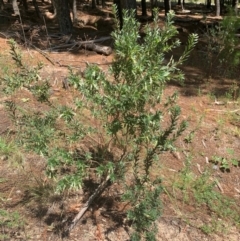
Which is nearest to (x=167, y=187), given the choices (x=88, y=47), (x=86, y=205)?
(x=86, y=205)

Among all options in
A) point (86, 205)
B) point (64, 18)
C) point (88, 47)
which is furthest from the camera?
point (64, 18)

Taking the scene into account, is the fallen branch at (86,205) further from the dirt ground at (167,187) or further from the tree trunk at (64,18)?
the tree trunk at (64,18)

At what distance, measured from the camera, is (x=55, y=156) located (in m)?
2.79

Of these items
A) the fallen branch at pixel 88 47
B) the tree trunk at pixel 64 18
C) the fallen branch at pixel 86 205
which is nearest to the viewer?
the fallen branch at pixel 86 205

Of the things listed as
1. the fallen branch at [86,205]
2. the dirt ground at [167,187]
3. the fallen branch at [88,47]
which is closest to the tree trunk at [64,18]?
the fallen branch at [88,47]

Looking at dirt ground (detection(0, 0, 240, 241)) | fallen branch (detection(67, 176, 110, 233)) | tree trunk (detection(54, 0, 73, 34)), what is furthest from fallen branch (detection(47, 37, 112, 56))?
fallen branch (detection(67, 176, 110, 233))

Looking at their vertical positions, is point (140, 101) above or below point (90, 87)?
below

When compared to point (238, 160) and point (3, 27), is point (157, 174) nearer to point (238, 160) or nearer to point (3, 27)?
point (238, 160)

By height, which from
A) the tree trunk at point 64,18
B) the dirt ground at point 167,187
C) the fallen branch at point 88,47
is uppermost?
the tree trunk at point 64,18

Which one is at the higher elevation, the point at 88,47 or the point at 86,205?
the point at 88,47

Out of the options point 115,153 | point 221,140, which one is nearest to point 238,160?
point 221,140

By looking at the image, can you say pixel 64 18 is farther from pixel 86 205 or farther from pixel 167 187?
pixel 86 205

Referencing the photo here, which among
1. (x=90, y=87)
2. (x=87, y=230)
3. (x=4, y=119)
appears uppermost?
(x=90, y=87)

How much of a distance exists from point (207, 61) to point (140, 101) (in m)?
6.27
